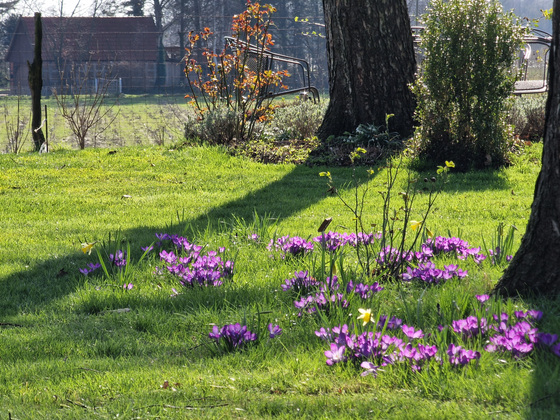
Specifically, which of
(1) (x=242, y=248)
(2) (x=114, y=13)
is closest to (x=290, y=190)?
(1) (x=242, y=248)

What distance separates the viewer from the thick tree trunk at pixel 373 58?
8398 millimetres

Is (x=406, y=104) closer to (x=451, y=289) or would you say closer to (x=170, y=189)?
(x=170, y=189)

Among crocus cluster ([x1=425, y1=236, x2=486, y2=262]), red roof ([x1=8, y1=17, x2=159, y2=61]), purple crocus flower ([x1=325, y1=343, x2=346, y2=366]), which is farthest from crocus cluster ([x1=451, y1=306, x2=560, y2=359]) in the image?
red roof ([x1=8, y1=17, x2=159, y2=61])

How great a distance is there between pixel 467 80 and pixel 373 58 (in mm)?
1748

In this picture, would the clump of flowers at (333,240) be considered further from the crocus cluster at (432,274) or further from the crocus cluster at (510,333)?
the crocus cluster at (510,333)

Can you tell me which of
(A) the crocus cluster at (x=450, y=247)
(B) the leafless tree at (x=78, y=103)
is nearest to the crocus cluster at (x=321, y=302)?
(A) the crocus cluster at (x=450, y=247)

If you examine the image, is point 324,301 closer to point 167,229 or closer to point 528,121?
point 167,229

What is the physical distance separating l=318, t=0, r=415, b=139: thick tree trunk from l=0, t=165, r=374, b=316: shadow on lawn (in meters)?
1.53

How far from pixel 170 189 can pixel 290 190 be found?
1.36 m

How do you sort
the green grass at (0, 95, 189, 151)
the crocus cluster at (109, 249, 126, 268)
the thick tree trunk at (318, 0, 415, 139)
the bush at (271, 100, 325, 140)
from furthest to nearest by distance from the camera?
1. the green grass at (0, 95, 189, 151)
2. the bush at (271, 100, 325, 140)
3. the thick tree trunk at (318, 0, 415, 139)
4. the crocus cluster at (109, 249, 126, 268)

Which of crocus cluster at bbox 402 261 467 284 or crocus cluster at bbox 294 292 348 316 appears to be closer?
crocus cluster at bbox 294 292 348 316

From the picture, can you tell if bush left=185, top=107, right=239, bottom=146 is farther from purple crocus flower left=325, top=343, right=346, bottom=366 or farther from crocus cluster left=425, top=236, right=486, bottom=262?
purple crocus flower left=325, top=343, right=346, bottom=366

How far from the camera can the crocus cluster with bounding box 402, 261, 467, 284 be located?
10.7 feet

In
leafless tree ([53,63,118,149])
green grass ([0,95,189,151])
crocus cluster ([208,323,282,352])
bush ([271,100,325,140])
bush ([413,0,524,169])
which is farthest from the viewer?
green grass ([0,95,189,151])
